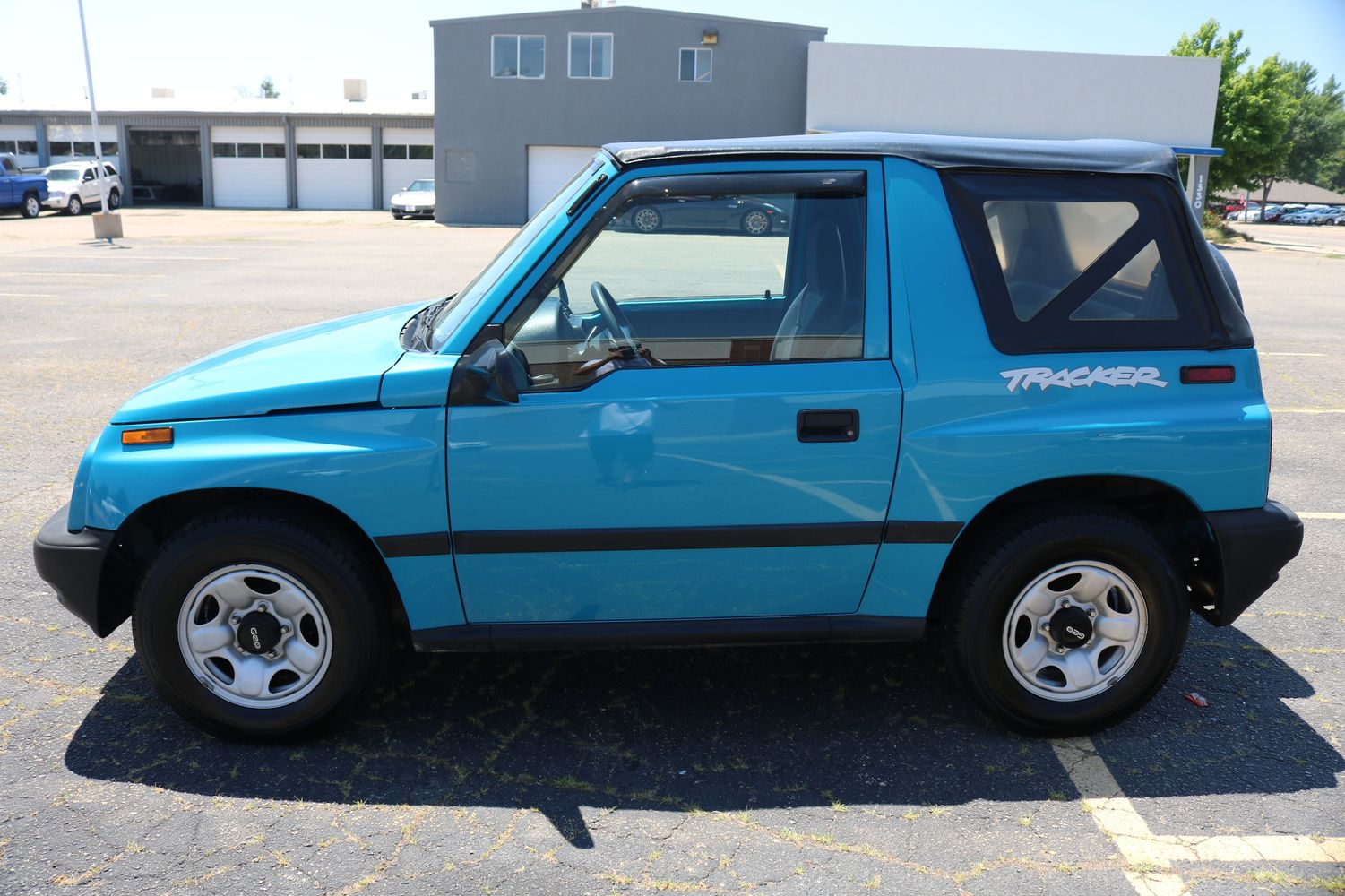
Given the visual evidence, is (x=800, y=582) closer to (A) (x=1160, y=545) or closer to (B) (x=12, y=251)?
(A) (x=1160, y=545)

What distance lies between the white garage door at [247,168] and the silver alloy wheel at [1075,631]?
4706cm

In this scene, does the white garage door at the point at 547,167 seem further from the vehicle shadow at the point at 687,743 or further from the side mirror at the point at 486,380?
the side mirror at the point at 486,380

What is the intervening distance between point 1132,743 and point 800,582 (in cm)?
125

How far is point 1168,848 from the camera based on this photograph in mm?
3008

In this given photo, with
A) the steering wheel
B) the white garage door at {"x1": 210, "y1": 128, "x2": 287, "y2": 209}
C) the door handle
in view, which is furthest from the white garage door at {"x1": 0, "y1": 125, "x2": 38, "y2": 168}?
the door handle

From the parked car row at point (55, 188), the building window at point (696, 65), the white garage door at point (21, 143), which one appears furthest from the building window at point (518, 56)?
the white garage door at point (21, 143)

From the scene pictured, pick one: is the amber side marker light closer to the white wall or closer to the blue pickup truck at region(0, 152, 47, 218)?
the white wall

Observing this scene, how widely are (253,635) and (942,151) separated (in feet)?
8.51

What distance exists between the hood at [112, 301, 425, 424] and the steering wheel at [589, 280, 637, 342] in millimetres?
648

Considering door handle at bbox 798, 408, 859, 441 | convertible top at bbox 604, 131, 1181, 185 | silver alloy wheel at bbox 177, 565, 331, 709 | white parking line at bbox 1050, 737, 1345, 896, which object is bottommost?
white parking line at bbox 1050, 737, 1345, 896

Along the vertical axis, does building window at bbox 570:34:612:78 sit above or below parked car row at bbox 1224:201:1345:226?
above

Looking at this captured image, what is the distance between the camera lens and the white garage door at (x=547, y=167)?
3834 centimetres

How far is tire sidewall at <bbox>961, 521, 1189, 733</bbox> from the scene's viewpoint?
11.0ft

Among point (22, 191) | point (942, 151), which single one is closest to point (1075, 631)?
point (942, 151)
